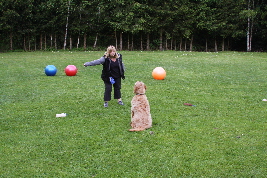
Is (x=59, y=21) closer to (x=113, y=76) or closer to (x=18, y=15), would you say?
(x=18, y=15)

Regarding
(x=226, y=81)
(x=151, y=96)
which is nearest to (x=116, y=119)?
(x=151, y=96)

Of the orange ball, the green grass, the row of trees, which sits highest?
the row of trees

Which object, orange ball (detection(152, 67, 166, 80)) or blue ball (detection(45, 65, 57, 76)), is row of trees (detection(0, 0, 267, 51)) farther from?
orange ball (detection(152, 67, 166, 80))

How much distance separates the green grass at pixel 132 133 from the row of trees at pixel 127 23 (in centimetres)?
2580

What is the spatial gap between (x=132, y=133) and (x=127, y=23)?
3139cm

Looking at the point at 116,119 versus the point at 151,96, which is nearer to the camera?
the point at 116,119

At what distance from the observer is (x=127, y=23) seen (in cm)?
3741

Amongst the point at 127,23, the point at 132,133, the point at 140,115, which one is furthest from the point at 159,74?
the point at 127,23

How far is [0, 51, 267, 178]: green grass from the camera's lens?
5559mm

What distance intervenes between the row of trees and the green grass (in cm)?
2580

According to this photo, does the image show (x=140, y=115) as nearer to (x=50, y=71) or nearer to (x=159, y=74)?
(x=159, y=74)

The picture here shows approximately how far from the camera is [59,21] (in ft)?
127

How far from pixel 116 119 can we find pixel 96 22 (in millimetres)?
32266

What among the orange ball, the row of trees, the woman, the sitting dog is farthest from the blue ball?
the row of trees
